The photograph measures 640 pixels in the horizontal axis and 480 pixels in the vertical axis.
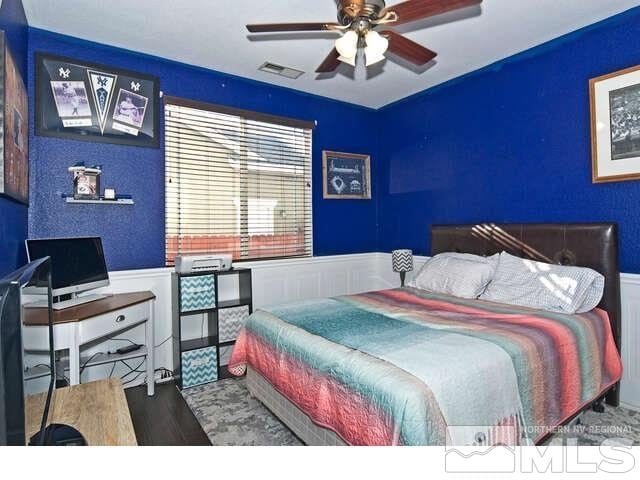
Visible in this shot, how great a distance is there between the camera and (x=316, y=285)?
3961mm

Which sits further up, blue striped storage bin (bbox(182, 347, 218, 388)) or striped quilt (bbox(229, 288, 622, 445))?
striped quilt (bbox(229, 288, 622, 445))

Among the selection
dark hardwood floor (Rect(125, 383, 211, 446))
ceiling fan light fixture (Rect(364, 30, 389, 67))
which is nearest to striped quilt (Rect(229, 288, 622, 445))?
dark hardwood floor (Rect(125, 383, 211, 446))

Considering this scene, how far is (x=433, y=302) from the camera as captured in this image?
2.69 meters

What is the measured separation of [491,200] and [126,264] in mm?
3311

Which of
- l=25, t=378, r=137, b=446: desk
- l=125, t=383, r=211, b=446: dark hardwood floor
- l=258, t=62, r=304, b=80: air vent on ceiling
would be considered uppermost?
l=258, t=62, r=304, b=80: air vent on ceiling

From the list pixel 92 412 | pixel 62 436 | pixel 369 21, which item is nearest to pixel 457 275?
pixel 369 21

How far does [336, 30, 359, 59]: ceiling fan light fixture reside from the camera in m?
1.86

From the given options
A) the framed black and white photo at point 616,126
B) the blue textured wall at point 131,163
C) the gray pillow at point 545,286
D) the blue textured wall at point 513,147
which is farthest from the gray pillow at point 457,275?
the blue textured wall at point 131,163

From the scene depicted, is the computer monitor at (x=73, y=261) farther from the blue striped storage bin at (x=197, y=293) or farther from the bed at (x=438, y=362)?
the bed at (x=438, y=362)

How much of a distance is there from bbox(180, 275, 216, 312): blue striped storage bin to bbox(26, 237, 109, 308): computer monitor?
0.56m

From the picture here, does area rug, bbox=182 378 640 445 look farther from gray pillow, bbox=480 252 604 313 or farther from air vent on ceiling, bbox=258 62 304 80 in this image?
air vent on ceiling, bbox=258 62 304 80
